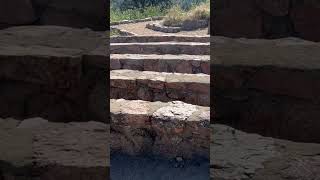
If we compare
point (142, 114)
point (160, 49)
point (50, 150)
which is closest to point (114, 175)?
point (142, 114)

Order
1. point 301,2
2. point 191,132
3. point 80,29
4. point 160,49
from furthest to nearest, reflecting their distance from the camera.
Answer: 1. point 160,49
2. point 191,132
3. point 80,29
4. point 301,2

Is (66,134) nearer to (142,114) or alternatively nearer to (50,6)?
(50,6)

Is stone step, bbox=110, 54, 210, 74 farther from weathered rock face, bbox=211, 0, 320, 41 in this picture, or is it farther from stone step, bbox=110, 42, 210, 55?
weathered rock face, bbox=211, 0, 320, 41

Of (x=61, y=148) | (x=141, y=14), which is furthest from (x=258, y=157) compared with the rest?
(x=141, y=14)

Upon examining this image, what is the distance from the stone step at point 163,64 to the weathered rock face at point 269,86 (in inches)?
263

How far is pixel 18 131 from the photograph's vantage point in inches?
67.8

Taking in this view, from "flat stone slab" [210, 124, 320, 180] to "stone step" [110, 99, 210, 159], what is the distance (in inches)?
127

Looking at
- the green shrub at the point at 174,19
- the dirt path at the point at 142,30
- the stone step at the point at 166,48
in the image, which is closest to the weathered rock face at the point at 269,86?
the stone step at the point at 166,48

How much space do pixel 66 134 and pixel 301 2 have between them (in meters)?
0.99

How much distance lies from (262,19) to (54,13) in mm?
774

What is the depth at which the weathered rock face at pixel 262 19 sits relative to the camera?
1489 millimetres

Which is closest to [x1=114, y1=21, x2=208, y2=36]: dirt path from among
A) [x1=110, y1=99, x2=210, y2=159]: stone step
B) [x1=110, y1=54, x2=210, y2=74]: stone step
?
[x1=110, y1=54, x2=210, y2=74]: stone step

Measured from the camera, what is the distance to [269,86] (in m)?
1.53

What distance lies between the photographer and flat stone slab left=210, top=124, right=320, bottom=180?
1.53 metres
